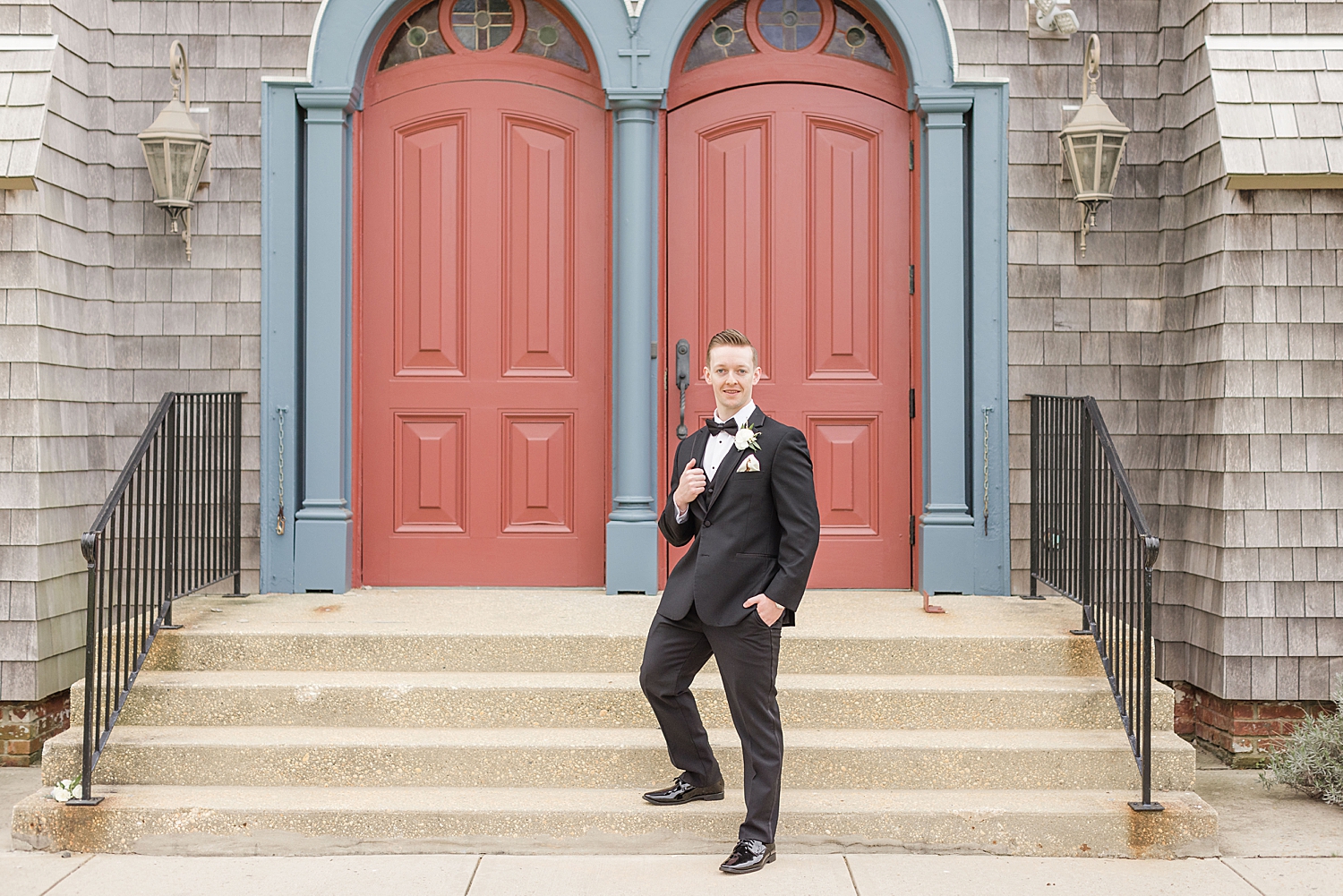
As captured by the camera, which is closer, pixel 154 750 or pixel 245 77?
pixel 154 750

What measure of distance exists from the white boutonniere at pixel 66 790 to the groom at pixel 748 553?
2162 millimetres

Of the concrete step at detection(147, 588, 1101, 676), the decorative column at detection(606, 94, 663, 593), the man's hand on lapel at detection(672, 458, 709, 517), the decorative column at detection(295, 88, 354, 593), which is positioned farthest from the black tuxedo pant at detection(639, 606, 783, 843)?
the decorative column at detection(295, 88, 354, 593)

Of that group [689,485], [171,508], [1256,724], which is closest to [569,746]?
[689,485]

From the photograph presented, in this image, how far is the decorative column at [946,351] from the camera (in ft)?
19.0

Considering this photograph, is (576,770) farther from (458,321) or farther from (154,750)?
(458,321)

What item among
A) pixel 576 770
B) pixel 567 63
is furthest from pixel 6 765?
pixel 567 63

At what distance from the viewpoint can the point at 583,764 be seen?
4301mm

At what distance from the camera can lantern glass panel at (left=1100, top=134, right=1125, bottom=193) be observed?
555 cm

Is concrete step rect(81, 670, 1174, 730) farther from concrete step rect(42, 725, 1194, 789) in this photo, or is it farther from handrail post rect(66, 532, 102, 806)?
handrail post rect(66, 532, 102, 806)

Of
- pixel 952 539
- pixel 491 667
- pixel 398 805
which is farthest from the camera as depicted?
pixel 952 539

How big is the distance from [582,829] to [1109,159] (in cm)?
382

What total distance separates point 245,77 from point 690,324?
2.46m

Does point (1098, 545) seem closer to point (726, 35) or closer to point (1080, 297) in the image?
point (1080, 297)

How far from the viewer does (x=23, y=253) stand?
528cm
